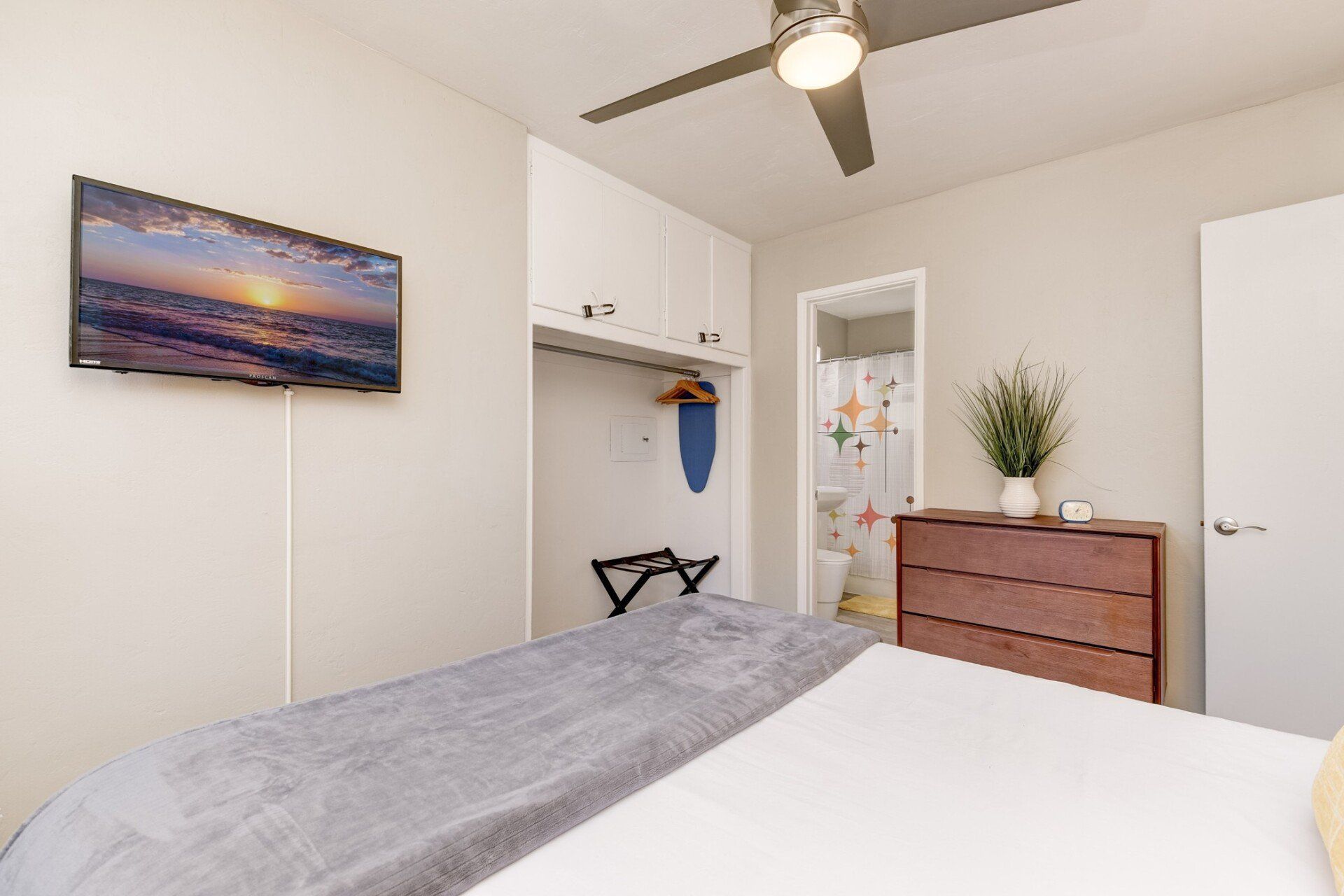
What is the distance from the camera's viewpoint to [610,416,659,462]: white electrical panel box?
366 cm

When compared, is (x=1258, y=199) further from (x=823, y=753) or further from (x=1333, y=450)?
(x=823, y=753)

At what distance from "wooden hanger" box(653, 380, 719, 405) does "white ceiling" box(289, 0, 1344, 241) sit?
1.23m

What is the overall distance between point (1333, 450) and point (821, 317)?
3415mm

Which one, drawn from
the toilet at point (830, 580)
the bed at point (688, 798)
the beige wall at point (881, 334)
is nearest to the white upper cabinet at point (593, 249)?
the bed at point (688, 798)

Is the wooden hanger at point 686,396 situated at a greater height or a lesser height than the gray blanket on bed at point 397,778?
greater

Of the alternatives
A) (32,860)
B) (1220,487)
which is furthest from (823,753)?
(1220,487)

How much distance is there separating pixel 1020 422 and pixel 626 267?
1.98 metres

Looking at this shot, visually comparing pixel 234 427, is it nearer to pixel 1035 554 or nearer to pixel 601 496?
pixel 601 496

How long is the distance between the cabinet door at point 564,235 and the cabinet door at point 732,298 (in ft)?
3.12

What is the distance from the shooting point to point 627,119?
2420 millimetres

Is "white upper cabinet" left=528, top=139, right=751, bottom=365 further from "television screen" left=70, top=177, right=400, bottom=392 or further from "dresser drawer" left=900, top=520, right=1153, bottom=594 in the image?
"dresser drawer" left=900, top=520, right=1153, bottom=594

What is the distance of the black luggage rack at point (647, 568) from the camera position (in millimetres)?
3361

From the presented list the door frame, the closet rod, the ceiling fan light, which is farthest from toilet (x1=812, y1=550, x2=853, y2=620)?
the ceiling fan light

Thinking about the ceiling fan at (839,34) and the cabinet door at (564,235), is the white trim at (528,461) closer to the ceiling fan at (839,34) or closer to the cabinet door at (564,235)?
the cabinet door at (564,235)
